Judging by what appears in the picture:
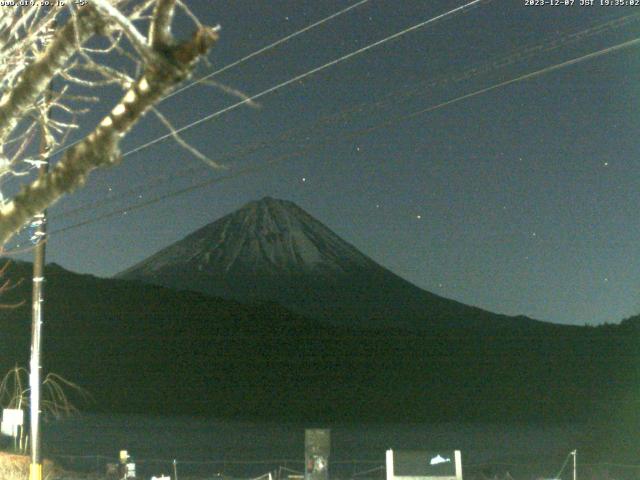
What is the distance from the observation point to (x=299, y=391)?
156 metres

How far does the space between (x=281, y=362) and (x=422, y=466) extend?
156m

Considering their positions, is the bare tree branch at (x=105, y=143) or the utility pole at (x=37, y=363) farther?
the utility pole at (x=37, y=363)

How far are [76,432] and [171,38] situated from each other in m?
77.1

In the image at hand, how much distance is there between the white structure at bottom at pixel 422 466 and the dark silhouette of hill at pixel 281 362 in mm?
99407

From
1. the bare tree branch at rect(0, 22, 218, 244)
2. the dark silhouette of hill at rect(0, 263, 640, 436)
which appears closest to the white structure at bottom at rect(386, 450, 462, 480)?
the bare tree branch at rect(0, 22, 218, 244)

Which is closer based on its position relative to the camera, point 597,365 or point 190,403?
point 190,403

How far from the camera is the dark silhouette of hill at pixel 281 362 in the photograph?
445 feet

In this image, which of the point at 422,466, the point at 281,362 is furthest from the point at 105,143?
the point at 281,362

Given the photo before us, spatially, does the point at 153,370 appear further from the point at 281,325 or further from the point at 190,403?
the point at 281,325

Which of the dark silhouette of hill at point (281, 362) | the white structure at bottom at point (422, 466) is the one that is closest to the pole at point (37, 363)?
the white structure at bottom at point (422, 466)

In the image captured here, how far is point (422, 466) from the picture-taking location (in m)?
15.2

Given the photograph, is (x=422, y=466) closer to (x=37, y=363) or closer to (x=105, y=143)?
(x=37, y=363)

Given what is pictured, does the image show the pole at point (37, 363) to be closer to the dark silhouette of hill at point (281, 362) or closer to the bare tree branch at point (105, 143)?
the bare tree branch at point (105, 143)

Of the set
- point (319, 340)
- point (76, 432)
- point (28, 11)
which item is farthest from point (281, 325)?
point (28, 11)
